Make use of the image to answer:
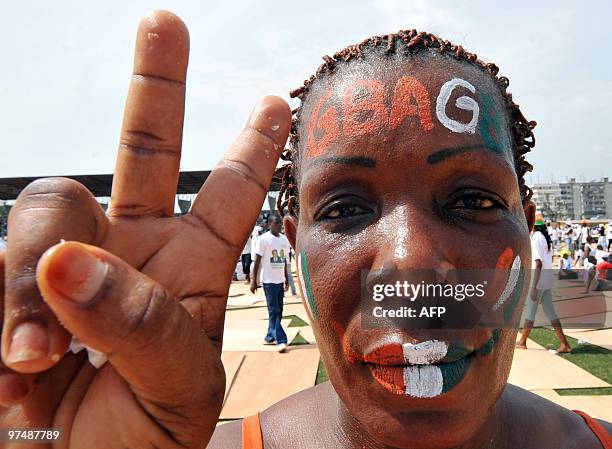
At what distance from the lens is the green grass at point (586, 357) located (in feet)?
15.2

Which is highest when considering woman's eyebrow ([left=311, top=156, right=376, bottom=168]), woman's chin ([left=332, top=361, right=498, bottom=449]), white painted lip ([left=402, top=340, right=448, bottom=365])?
woman's eyebrow ([left=311, top=156, right=376, bottom=168])

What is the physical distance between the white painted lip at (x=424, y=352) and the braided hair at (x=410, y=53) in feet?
2.74

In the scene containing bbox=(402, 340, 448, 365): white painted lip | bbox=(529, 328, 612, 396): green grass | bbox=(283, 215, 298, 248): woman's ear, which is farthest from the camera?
bbox=(529, 328, 612, 396): green grass

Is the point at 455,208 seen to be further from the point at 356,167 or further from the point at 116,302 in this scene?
the point at 116,302

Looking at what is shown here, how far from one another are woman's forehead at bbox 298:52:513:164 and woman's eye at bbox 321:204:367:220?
17 centimetres

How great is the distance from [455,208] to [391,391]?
53cm

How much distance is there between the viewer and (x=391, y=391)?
122 centimetres

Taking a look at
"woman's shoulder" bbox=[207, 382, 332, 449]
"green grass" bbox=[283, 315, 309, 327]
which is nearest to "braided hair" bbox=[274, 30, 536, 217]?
"woman's shoulder" bbox=[207, 382, 332, 449]

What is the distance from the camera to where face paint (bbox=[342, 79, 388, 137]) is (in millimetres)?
1363

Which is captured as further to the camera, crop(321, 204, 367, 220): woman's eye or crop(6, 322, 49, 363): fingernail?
crop(321, 204, 367, 220): woman's eye

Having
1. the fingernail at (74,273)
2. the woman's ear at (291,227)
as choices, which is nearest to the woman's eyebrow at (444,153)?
the woman's ear at (291,227)

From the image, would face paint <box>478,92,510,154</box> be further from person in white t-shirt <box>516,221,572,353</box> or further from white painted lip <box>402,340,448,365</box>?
person in white t-shirt <box>516,221,572,353</box>

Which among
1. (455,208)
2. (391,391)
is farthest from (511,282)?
(391,391)

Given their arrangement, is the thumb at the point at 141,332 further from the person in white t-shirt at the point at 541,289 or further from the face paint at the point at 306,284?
the person in white t-shirt at the point at 541,289
